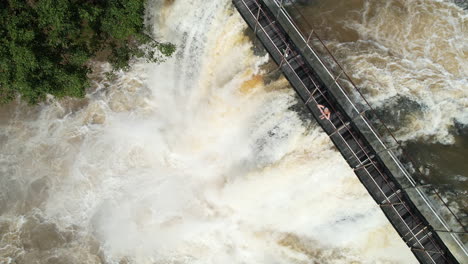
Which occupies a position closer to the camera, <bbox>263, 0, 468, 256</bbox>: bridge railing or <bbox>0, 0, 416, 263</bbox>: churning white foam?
<bbox>263, 0, 468, 256</bbox>: bridge railing

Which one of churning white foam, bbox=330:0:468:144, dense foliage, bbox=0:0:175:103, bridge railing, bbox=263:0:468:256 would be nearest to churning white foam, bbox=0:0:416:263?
bridge railing, bbox=263:0:468:256

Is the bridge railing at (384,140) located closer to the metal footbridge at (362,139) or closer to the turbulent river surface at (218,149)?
the metal footbridge at (362,139)

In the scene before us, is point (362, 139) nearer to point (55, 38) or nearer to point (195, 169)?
point (195, 169)

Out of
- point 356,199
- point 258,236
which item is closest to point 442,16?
point 356,199

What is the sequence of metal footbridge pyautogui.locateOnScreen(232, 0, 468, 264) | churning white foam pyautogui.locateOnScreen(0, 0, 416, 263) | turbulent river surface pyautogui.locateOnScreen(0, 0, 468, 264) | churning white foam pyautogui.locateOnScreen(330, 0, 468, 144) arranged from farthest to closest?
churning white foam pyautogui.locateOnScreen(0, 0, 416, 263) < turbulent river surface pyautogui.locateOnScreen(0, 0, 468, 264) < churning white foam pyautogui.locateOnScreen(330, 0, 468, 144) < metal footbridge pyautogui.locateOnScreen(232, 0, 468, 264)

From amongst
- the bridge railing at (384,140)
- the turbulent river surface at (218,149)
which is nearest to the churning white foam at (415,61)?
the turbulent river surface at (218,149)

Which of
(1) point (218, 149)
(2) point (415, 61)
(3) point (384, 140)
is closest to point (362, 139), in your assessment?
(3) point (384, 140)

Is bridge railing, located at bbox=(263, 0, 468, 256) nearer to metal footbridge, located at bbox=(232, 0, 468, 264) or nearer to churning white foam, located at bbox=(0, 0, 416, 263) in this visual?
metal footbridge, located at bbox=(232, 0, 468, 264)
